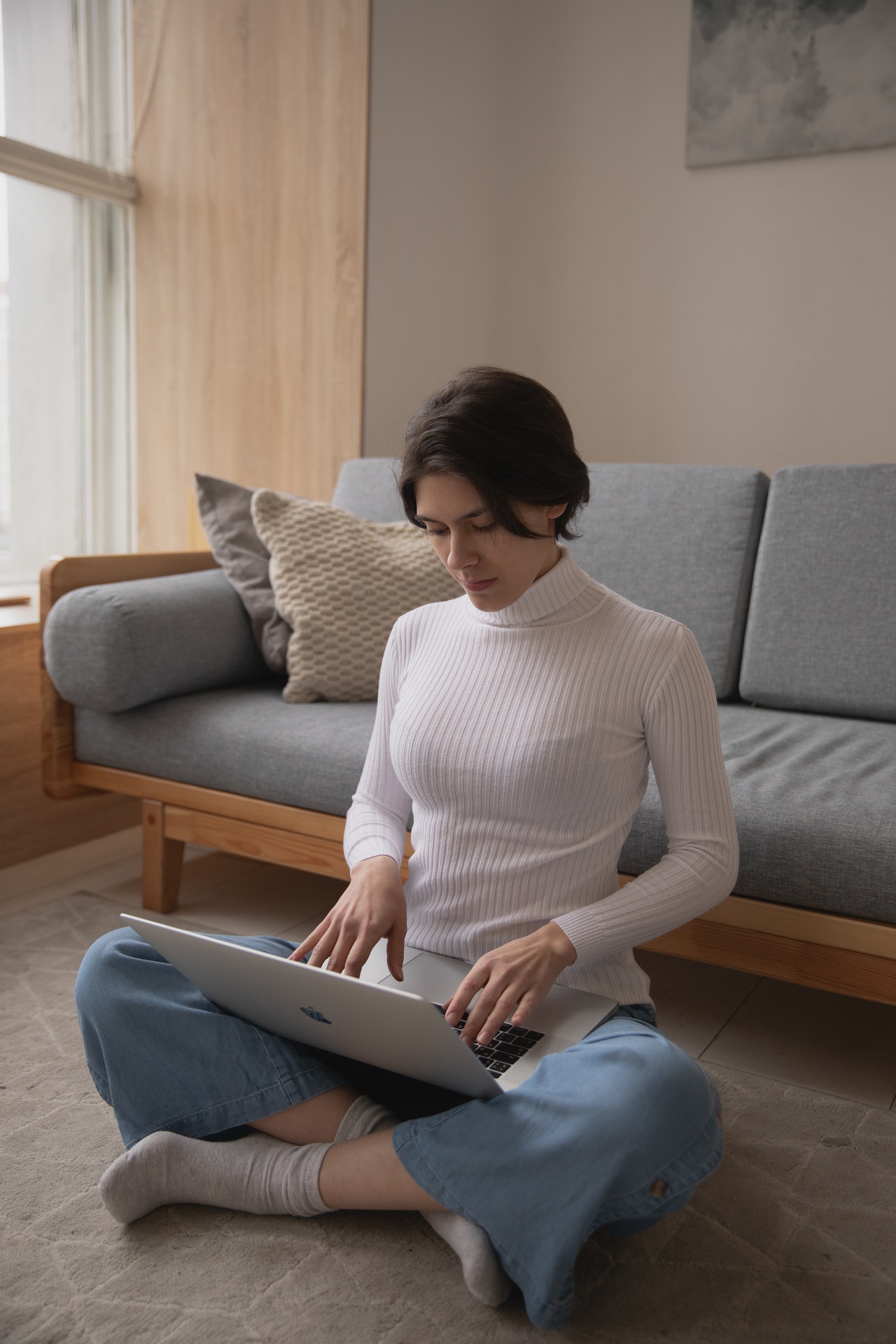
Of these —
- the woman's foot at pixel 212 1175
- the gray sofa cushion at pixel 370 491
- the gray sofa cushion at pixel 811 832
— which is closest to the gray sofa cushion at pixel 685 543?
the gray sofa cushion at pixel 370 491

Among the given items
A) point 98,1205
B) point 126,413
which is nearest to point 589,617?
point 98,1205

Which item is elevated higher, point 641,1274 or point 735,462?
point 735,462

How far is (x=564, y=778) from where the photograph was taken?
1133 millimetres

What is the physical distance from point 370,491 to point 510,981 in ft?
5.14

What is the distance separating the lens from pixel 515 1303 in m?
1.04

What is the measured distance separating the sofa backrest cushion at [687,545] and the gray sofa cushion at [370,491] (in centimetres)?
41

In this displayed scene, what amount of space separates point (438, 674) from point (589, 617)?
0.18 m

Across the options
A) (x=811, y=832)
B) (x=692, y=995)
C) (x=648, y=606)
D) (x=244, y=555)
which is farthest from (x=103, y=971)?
(x=648, y=606)

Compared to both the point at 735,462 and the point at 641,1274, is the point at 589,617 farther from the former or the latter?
the point at 735,462

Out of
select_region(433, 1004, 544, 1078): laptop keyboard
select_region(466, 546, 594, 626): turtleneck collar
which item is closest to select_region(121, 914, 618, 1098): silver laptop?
select_region(433, 1004, 544, 1078): laptop keyboard

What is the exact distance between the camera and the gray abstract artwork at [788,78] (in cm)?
243

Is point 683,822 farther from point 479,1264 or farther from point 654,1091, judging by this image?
point 479,1264

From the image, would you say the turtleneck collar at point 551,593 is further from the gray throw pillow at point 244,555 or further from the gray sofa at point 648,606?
the gray throw pillow at point 244,555

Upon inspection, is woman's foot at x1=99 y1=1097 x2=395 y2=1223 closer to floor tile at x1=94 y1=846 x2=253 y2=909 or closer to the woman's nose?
the woman's nose
